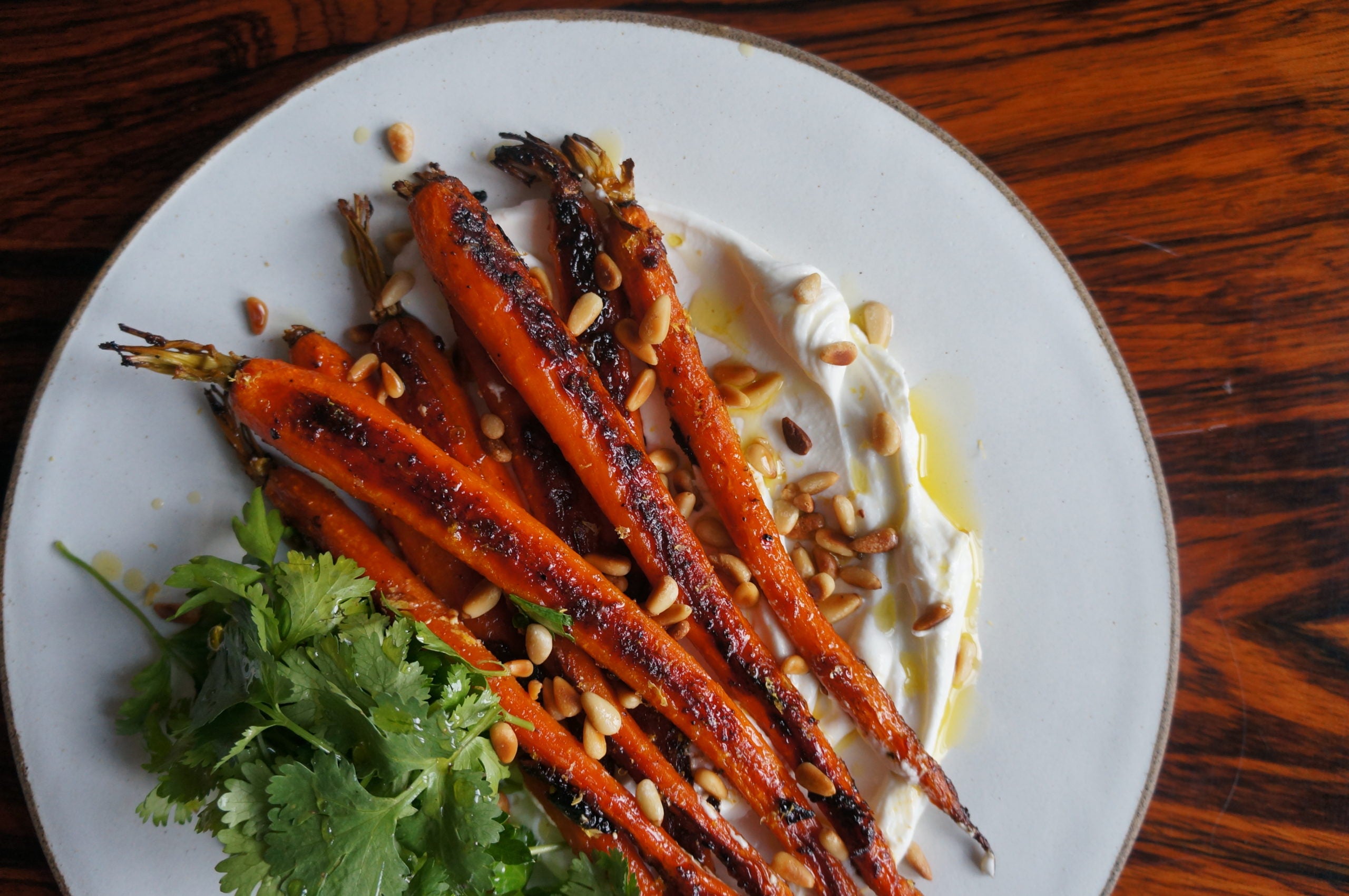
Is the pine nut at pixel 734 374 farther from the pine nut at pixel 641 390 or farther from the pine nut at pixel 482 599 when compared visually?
the pine nut at pixel 482 599

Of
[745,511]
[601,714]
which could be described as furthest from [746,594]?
[601,714]

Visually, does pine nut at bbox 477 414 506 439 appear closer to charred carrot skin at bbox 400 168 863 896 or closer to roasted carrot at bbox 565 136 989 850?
charred carrot skin at bbox 400 168 863 896

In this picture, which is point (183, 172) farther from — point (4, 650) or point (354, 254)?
point (4, 650)

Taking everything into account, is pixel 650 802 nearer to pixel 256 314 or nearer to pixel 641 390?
pixel 641 390

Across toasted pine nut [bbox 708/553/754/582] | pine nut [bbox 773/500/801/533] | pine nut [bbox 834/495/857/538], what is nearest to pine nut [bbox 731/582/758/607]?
toasted pine nut [bbox 708/553/754/582]

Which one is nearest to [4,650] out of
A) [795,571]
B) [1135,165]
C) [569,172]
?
[569,172]

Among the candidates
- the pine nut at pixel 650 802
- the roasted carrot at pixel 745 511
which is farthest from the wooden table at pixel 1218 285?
the pine nut at pixel 650 802
